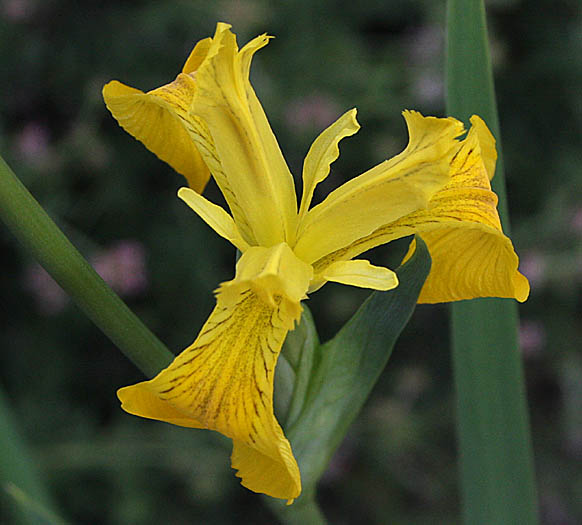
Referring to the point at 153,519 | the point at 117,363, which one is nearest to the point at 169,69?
the point at 117,363

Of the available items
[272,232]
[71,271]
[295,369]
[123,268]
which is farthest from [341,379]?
[123,268]

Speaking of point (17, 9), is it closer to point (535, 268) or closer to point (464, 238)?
point (535, 268)

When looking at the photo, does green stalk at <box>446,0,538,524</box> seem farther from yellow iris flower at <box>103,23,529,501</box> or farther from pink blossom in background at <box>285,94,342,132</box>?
pink blossom in background at <box>285,94,342,132</box>

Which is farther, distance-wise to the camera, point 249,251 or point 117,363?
point 117,363

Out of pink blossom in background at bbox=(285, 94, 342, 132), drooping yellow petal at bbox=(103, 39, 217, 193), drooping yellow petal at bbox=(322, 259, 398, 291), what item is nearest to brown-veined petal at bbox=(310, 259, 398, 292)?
drooping yellow petal at bbox=(322, 259, 398, 291)

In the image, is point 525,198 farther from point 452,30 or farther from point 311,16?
point 452,30
